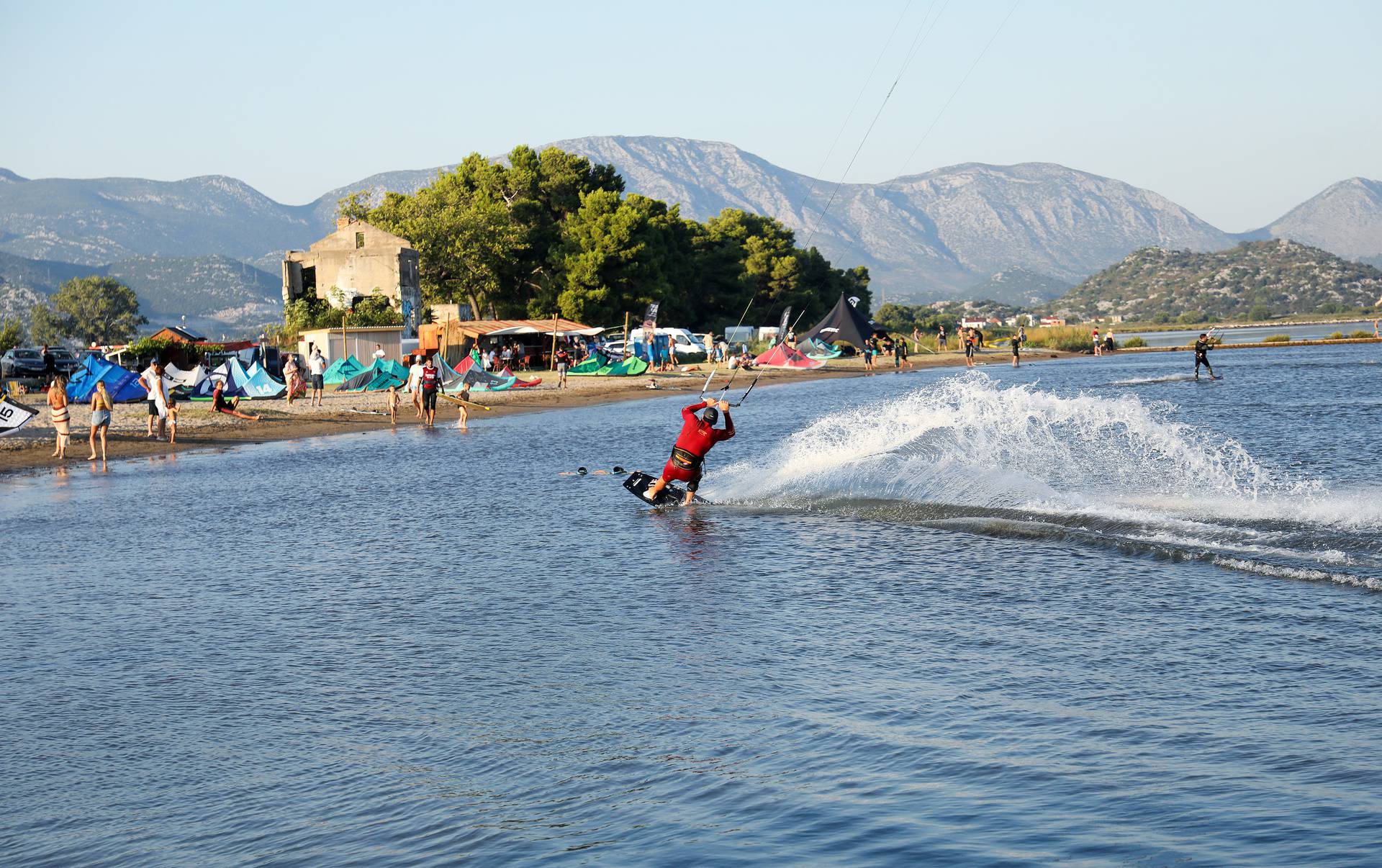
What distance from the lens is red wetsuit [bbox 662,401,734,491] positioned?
20562 mm

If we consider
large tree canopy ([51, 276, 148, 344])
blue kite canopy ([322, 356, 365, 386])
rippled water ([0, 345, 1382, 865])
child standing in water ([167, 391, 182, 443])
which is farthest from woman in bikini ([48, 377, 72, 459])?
large tree canopy ([51, 276, 148, 344])

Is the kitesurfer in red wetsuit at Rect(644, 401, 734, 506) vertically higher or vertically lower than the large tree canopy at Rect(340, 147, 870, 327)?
lower

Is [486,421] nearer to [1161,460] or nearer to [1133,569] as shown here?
[1161,460]

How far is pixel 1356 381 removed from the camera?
179 feet

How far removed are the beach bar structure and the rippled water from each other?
36.3 metres

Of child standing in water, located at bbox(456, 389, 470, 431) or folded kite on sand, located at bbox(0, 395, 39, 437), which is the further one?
child standing in water, located at bbox(456, 389, 470, 431)

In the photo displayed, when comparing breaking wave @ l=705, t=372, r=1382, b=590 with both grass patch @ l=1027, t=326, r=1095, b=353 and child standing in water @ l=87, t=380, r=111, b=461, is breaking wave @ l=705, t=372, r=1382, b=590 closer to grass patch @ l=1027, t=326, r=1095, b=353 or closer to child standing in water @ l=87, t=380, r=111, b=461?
child standing in water @ l=87, t=380, r=111, b=461

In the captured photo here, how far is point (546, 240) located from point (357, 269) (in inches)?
719

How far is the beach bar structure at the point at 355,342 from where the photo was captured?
58.5 metres

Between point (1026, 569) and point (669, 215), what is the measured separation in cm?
8799

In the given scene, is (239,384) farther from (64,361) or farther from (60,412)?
(64,361)

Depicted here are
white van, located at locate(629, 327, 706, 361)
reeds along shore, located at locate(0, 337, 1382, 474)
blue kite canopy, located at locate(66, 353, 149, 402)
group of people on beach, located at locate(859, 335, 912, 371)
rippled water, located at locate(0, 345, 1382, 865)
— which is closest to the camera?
rippled water, located at locate(0, 345, 1382, 865)

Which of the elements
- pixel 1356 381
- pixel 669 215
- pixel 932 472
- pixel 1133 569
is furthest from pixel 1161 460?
pixel 669 215

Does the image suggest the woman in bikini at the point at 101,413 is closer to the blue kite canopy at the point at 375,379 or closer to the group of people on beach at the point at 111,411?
the group of people on beach at the point at 111,411
